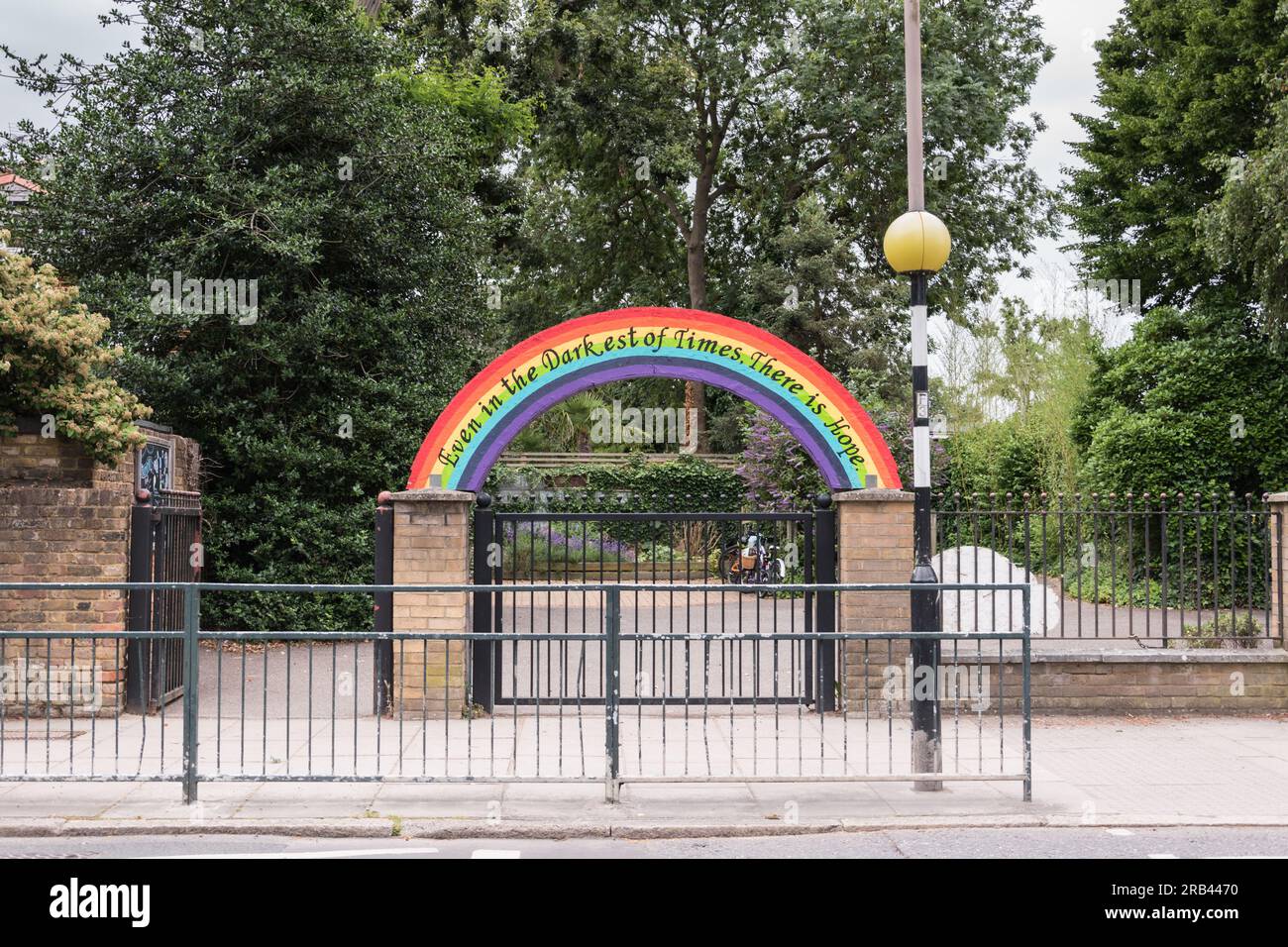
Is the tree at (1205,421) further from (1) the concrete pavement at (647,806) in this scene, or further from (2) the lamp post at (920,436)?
(2) the lamp post at (920,436)

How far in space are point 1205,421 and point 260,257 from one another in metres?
14.1

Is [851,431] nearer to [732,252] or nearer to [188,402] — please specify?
[188,402]

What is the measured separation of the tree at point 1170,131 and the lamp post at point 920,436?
36.2 feet

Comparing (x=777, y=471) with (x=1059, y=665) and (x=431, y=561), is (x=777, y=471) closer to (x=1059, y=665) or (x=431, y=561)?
(x=1059, y=665)

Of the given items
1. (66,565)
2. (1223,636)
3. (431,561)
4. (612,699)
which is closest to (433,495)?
(431,561)

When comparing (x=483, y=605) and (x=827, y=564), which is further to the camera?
(x=827, y=564)

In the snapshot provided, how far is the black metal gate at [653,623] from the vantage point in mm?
8031

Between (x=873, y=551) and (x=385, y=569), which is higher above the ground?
(x=873, y=551)

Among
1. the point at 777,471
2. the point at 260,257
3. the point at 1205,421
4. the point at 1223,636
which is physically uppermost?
the point at 260,257

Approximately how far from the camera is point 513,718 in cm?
938

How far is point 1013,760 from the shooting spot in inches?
339

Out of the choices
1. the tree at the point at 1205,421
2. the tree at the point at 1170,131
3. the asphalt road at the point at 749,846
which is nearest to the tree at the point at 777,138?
the tree at the point at 1170,131

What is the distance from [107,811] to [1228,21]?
20146 millimetres

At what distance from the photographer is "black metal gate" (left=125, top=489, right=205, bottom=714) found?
1041 cm
